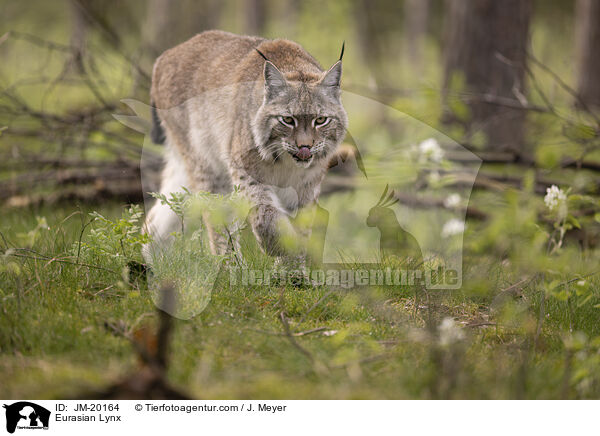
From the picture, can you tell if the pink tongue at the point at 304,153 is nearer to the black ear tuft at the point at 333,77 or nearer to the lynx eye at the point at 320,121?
the lynx eye at the point at 320,121

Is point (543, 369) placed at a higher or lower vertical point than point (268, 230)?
lower

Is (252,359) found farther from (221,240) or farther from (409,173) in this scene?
(409,173)

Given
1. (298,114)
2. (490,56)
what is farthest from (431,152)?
(490,56)

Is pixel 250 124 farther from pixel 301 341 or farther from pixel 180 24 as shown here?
pixel 180 24

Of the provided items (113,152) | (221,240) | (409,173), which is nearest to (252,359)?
(221,240)

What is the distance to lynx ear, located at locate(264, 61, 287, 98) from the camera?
4.18m

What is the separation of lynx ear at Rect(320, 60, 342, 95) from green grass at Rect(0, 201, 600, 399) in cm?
144

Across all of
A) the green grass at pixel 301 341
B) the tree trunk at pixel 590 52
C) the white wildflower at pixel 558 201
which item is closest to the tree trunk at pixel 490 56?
the white wildflower at pixel 558 201

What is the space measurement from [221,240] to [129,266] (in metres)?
1.11

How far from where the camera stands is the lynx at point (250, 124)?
426 cm

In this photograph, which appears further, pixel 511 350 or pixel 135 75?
pixel 135 75
